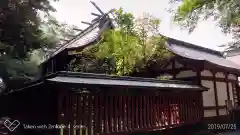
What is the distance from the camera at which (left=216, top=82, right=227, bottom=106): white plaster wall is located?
38.3 ft

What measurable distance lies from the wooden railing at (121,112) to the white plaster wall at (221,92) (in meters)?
3.49

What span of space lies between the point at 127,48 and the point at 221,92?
224 inches

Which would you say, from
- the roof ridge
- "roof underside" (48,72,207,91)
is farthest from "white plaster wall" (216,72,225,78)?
"roof underside" (48,72,207,91)

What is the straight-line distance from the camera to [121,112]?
250 inches

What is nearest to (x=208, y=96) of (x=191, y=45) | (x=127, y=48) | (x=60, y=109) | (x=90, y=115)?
(x=127, y=48)

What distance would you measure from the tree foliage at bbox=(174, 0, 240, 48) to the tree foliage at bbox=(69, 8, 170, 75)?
11.8 ft

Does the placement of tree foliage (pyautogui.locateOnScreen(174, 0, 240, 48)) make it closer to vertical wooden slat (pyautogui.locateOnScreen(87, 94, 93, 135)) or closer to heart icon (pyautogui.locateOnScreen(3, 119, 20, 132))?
vertical wooden slat (pyautogui.locateOnScreen(87, 94, 93, 135))

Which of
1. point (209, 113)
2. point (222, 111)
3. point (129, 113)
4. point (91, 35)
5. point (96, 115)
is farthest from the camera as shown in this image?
point (91, 35)

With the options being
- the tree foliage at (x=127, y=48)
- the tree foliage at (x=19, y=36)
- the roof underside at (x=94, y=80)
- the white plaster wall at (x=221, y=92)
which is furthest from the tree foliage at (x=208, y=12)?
the tree foliage at (x=19, y=36)

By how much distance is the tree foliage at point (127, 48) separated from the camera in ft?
36.9

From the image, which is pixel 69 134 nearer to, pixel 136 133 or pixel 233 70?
pixel 136 133

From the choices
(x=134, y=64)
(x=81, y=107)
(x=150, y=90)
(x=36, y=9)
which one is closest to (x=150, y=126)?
(x=150, y=90)

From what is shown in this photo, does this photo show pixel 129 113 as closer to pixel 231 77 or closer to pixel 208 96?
pixel 208 96

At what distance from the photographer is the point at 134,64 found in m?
11.5
